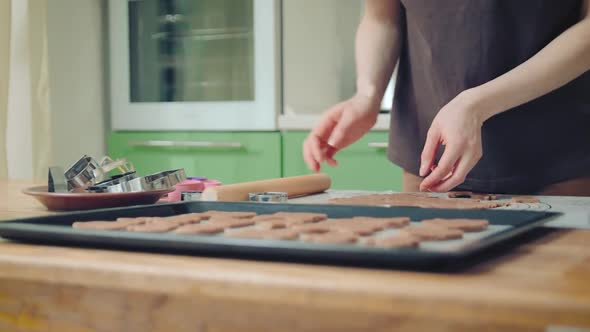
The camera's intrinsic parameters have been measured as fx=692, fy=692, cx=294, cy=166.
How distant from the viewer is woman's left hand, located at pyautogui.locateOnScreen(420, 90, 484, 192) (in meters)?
0.90

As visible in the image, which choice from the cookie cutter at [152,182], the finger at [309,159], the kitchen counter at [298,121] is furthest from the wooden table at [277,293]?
the kitchen counter at [298,121]

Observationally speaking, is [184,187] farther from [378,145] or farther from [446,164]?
[378,145]

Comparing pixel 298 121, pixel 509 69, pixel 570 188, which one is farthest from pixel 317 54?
pixel 570 188

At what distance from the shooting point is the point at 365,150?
7.50ft

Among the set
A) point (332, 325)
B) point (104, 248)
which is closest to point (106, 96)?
point (104, 248)

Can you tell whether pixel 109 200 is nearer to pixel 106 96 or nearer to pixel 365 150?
pixel 365 150

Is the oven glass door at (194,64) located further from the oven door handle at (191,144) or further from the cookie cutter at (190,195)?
the cookie cutter at (190,195)

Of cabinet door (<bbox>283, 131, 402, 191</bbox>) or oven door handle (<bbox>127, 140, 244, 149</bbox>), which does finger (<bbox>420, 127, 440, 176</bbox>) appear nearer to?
cabinet door (<bbox>283, 131, 402, 191</bbox>)

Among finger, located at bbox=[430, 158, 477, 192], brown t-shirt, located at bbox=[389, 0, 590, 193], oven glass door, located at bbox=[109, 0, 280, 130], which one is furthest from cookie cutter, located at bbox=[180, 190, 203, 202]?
oven glass door, located at bbox=[109, 0, 280, 130]

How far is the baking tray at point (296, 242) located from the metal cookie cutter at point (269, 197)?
21cm

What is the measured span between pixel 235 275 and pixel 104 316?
13 centimetres

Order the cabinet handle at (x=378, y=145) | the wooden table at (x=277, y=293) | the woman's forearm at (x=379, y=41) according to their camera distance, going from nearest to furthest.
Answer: the wooden table at (x=277, y=293) → the woman's forearm at (x=379, y=41) → the cabinet handle at (x=378, y=145)

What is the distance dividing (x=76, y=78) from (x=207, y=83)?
0.51m

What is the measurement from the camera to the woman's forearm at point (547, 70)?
100 cm
